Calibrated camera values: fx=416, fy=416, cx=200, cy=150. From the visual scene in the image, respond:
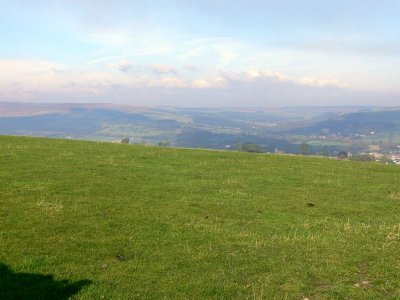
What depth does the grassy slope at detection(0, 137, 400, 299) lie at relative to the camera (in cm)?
1071

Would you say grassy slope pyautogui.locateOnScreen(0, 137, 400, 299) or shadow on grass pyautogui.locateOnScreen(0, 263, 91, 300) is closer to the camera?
shadow on grass pyautogui.locateOnScreen(0, 263, 91, 300)

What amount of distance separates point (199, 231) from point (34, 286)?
20.3 ft

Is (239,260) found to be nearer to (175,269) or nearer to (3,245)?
(175,269)

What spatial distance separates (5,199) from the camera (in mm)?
17641

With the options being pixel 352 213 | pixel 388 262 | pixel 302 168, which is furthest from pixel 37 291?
pixel 302 168

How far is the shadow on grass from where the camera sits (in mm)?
9534

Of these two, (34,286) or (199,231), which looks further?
(199,231)

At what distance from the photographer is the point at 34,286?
994cm

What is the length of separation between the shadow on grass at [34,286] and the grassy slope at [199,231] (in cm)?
24

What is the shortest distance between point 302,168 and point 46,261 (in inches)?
913

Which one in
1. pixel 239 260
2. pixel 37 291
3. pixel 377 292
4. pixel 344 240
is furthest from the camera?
pixel 344 240

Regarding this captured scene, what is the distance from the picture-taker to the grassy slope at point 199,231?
10.7 meters

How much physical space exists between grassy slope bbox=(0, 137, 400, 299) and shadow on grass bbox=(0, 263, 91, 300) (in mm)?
238

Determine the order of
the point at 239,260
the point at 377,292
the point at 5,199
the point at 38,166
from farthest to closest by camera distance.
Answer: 1. the point at 38,166
2. the point at 5,199
3. the point at 239,260
4. the point at 377,292
